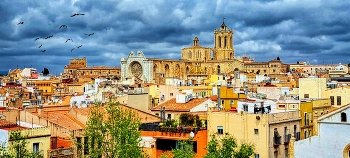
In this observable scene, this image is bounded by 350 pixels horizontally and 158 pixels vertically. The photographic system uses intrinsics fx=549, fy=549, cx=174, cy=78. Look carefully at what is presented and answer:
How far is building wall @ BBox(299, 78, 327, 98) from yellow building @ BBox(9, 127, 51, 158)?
78.2 ft

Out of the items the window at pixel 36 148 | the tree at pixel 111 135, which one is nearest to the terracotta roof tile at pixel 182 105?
the tree at pixel 111 135

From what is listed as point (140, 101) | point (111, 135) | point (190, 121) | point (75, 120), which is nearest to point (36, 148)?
point (111, 135)

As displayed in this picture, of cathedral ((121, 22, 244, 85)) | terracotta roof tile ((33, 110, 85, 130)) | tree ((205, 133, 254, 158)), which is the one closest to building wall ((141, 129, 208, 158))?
tree ((205, 133, 254, 158))

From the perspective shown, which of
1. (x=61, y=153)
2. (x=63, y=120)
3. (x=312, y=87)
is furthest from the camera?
(x=312, y=87)

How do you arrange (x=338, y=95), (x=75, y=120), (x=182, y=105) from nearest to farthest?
(x=75, y=120) → (x=182, y=105) → (x=338, y=95)

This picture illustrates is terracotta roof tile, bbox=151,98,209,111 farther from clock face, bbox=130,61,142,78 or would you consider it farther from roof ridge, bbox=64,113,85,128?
clock face, bbox=130,61,142,78

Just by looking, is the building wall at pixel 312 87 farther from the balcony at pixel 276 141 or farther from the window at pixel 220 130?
the window at pixel 220 130

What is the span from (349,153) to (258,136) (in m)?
5.51

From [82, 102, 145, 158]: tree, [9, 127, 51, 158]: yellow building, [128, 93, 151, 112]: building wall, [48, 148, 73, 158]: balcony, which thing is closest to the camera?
[9, 127, 51, 158]: yellow building

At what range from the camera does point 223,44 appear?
564 feet

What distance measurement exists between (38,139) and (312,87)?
25.4 m

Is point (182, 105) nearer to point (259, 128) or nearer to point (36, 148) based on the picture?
point (259, 128)

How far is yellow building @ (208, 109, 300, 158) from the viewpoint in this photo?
95.9 feet

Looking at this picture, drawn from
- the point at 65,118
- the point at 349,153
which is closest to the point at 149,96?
the point at 65,118
